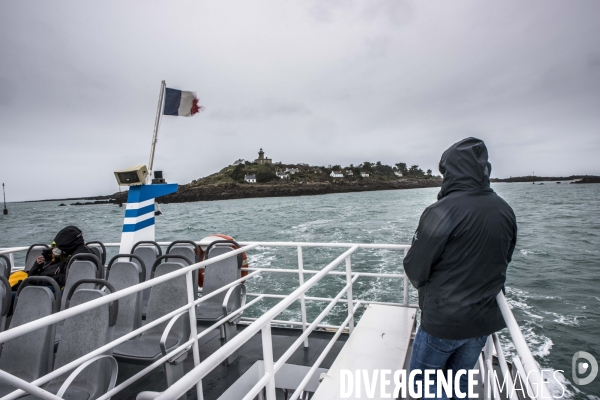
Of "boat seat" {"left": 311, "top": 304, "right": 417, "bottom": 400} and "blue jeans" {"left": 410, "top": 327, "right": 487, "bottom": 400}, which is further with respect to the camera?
"boat seat" {"left": 311, "top": 304, "right": 417, "bottom": 400}

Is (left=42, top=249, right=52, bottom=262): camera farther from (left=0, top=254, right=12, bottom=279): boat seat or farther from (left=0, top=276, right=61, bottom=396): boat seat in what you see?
(left=0, top=276, right=61, bottom=396): boat seat

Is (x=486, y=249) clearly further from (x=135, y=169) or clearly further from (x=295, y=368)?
(x=135, y=169)

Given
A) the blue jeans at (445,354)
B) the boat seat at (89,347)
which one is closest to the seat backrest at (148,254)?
the boat seat at (89,347)

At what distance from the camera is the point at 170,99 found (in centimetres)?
561

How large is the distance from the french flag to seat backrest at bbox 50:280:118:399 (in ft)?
13.3

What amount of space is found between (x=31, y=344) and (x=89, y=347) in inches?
16.7

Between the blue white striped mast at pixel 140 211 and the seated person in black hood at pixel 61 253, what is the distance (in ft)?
3.68

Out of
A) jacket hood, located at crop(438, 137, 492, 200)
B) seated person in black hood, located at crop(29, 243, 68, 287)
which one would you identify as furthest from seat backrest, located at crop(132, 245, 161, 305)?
jacket hood, located at crop(438, 137, 492, 200)

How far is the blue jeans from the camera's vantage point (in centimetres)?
173

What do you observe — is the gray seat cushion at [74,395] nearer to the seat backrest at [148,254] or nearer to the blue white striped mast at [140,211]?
the seat backrest at [148,254]

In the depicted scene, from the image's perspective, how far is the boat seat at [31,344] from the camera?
2.15 m

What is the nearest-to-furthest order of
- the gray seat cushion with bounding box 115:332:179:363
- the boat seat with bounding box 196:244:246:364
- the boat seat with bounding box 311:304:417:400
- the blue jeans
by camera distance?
the blue jeans → the boat seat with bounding box 311:304:417:400 → the gray seat cushion with bounding box 115:332:179:363 → the boat seat with bounding box 196:244:246:364

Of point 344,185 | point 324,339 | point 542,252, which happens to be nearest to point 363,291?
point 324,339

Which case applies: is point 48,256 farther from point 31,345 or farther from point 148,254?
point 31,345
